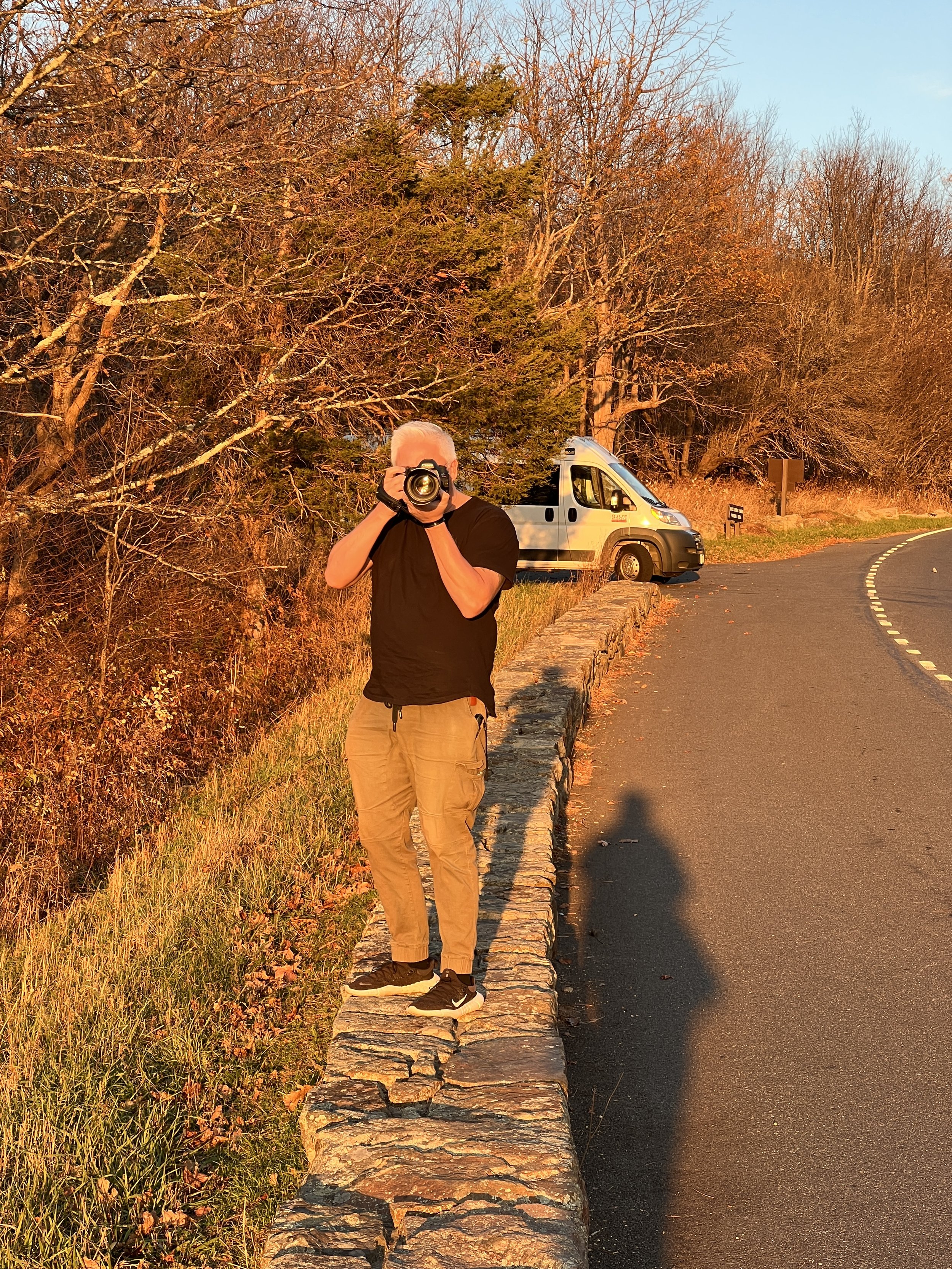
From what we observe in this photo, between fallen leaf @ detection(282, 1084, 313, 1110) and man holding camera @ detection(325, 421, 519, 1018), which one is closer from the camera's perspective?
man holding camera @ detection(325, 421, 519, 1018)

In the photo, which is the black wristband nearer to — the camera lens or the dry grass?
the camera lens

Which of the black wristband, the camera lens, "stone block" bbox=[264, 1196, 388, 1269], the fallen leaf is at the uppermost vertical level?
the camera lens

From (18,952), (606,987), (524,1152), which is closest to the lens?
(524,1152)

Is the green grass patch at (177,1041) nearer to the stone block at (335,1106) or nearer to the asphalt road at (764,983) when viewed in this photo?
the stone block at (335,1106)

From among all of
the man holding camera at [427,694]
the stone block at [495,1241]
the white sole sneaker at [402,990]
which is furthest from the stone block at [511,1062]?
the stone block at [495,1241]

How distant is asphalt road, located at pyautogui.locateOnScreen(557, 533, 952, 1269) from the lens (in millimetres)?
4000

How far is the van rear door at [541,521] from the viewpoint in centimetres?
2280

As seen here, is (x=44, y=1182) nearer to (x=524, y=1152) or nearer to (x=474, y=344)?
(x=524, y=1152)

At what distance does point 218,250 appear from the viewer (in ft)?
48.1

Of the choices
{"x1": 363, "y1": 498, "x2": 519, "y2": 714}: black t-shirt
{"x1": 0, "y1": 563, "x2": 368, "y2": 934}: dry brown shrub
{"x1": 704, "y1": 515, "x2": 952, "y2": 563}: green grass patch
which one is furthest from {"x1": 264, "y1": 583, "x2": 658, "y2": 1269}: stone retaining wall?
{"x1": 704, "y1": 515, "x2": 952, "y2": 563}: green grass patch

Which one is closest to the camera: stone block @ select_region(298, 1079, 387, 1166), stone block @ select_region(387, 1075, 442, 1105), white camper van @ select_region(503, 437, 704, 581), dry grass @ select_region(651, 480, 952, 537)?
stone block @ select_region(298, 1079, 387, 1166)

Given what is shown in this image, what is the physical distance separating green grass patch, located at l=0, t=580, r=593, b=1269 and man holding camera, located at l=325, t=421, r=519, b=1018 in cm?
66

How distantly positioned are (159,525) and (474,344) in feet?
17.5

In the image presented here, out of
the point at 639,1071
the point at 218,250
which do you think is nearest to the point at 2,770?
the point at 218,250
